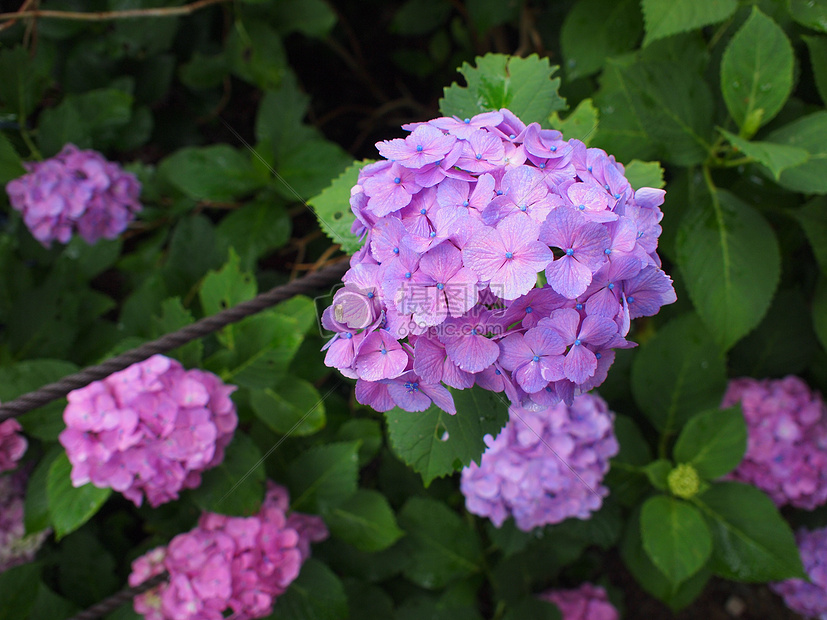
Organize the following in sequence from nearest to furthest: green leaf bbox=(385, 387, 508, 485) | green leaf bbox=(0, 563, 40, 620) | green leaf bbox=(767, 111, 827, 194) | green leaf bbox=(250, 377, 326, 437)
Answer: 1. green leaf bbox=(385, 387, 508, 485)
2. green leaf bbox=(767, 111, 827, 194)
3. green leaf bbox=(0, 563, 40, 620)
4. green leaf bbox=(250, 377, 326, 437)

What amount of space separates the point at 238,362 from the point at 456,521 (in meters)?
0.87

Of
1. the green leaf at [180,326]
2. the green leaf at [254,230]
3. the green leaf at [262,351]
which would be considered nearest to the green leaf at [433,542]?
the green leaf at [262,351]

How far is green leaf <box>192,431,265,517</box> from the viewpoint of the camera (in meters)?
1.31

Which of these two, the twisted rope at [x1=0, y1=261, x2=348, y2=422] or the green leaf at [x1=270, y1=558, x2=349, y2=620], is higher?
the twisted rope at [x1=0, y1=261, x2=348, y2=422]

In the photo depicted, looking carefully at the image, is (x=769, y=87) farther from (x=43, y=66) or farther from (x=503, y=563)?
(x=43, y=66)

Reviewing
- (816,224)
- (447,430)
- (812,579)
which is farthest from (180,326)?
(812,579)

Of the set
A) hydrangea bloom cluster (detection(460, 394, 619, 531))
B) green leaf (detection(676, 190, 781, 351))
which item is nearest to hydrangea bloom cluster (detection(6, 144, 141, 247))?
hydrangea bloom cluster (detection(460, 394, 619, 531))

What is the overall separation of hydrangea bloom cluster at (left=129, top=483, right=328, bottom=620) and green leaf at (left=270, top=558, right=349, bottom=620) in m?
0.10

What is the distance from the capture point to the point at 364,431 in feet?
5.53

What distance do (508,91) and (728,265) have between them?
703 millimetres

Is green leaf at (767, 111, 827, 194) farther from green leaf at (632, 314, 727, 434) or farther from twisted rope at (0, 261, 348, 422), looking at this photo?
twisted rope at (0, 261, 348, 422)

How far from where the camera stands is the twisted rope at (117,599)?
4.30ft

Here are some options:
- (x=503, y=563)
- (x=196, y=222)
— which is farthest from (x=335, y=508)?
(x=196, y=222)

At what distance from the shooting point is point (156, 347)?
1.04 meters
